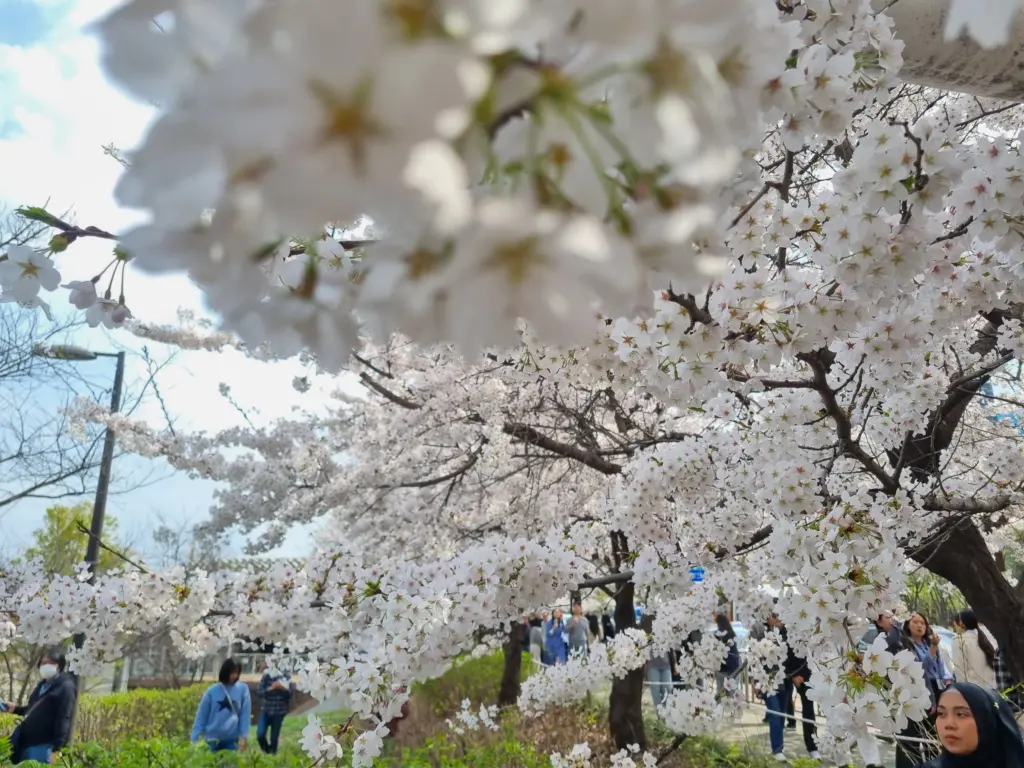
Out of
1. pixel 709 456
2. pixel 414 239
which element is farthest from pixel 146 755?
pixel 414 239

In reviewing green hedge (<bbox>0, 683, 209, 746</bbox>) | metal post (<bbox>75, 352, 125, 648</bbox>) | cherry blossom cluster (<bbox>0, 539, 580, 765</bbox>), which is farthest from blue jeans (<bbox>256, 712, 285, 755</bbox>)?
cherry blossom cluster (<bbox>0, 539, 580, 765</bbox>)

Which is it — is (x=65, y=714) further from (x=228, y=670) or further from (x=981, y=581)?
(x=981, y=581)

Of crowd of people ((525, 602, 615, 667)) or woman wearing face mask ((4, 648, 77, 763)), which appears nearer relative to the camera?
woman wearing face mask ((4, 648, 77, 763))

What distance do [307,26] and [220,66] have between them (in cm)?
6

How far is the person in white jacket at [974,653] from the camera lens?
5.68 m

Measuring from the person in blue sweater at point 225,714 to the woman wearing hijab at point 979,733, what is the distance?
18.2 ft

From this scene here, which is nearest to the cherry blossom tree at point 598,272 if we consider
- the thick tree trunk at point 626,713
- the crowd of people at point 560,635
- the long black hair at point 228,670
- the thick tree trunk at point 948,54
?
the thick tree trunk at point 948,54

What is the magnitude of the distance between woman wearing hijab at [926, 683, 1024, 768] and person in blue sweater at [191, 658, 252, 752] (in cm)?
554

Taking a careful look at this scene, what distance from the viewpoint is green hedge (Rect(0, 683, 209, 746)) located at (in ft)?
31.2

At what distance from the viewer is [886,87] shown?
1.85m

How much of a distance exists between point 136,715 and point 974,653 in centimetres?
1110

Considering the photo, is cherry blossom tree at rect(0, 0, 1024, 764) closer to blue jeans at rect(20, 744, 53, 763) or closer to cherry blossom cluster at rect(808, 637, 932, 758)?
cherry blossom cluster at rect(808, 637, 932, 758)

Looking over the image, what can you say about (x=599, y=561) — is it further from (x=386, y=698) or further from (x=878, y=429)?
(x=386, y=698)

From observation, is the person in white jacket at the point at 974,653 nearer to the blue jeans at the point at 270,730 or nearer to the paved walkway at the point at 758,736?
the paved walkway at the point at 758,736
